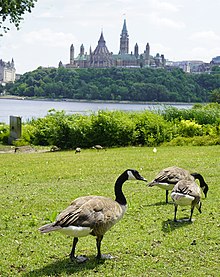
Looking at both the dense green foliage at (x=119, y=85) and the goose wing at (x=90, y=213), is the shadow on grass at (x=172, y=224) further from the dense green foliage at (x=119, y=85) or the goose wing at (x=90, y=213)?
the dense green foliage at (x=119, y=85)

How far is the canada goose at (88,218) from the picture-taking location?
5402 mm

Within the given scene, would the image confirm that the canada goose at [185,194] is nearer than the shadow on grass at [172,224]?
Result: Yes

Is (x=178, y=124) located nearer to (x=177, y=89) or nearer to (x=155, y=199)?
(x=155, y=199)

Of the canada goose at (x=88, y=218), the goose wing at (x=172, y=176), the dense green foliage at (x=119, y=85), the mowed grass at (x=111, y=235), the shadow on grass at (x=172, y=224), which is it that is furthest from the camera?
the dense green foliage at (x=119, y=85)

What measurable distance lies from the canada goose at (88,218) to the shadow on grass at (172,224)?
4.85 ft

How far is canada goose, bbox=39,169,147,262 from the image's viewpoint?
5402mm

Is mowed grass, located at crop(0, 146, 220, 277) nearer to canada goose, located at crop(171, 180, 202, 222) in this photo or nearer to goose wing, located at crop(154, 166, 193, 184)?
canada goose, located at crop(171, 180, 202, 222)

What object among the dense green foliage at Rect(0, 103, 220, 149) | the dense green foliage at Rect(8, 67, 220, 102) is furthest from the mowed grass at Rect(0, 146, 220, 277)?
the dense green foliage at Rect(8, 67, 220, 102)

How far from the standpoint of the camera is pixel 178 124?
25.2m

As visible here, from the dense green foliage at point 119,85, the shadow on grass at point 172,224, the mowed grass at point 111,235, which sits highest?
the dense green foliage at point 119,85

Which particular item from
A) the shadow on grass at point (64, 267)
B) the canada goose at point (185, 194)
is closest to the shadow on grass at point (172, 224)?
the canada goose at point (185, 194)

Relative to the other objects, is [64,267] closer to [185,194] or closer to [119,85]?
[185,194]

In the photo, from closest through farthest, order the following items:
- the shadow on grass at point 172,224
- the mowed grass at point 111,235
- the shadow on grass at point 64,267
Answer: the shadow on grass at point 64,267 → the mowed grass at point 111,235 → the shadow on grass at point 172,224

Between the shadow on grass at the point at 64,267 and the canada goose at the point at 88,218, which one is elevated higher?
the canada goose at the point at 88,218
